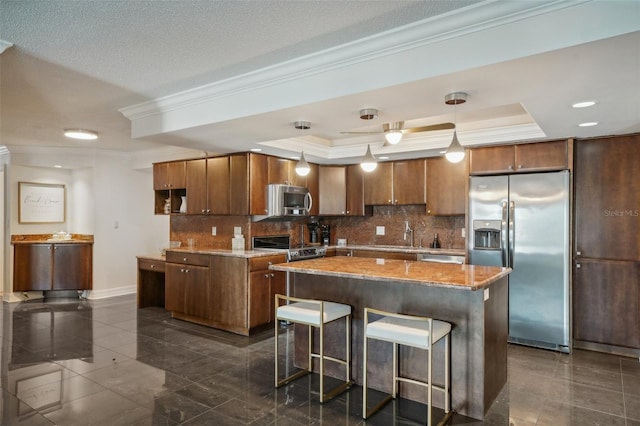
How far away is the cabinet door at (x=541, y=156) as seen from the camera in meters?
4.02

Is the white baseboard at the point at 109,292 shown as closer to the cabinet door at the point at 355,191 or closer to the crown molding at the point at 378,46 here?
the cabinet door at the point at 355,191

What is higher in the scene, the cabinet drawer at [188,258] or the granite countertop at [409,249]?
the granite countertop at [409,249]

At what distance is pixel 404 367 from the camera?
9.59 ft

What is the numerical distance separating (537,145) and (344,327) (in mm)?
2807

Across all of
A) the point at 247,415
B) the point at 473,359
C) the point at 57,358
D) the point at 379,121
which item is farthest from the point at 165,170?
the point at 473,359

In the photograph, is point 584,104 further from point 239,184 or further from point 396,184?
point 239,184

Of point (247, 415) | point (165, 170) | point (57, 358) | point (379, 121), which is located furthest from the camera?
point (165, 170)

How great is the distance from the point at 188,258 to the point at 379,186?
2849 millimetres

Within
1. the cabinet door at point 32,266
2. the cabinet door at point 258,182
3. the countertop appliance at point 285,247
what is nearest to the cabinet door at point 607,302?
the countertop appliance at point 285,247

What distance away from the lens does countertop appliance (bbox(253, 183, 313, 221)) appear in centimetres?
512

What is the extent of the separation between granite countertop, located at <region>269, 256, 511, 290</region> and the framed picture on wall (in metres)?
5.63

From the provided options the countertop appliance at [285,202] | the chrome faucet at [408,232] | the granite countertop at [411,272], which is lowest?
the granite countertop at [411,272]

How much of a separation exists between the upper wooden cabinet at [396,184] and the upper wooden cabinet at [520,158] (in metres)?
0.99

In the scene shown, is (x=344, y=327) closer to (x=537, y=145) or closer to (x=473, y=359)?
(x=473, y=359)
